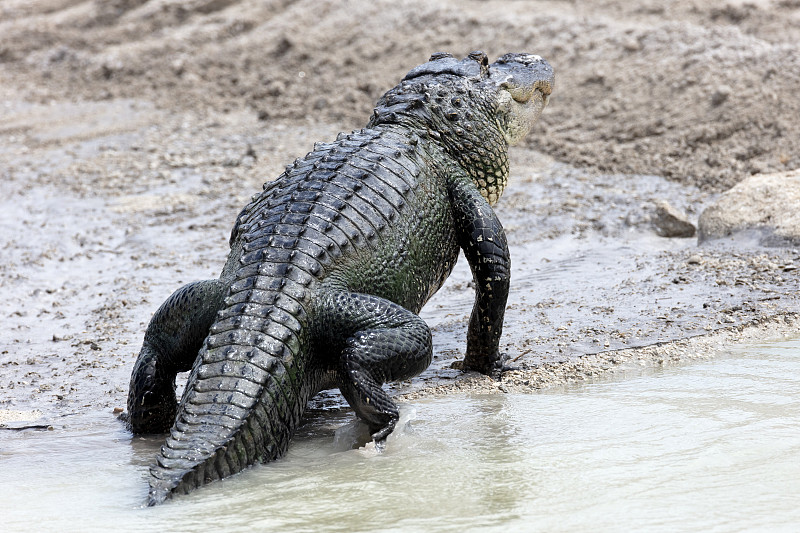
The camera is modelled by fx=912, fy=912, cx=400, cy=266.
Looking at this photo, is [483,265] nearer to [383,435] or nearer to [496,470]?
[383,435]

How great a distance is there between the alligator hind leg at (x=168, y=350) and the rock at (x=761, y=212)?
13.9 ft

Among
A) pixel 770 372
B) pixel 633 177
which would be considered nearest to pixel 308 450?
pixel 770 372

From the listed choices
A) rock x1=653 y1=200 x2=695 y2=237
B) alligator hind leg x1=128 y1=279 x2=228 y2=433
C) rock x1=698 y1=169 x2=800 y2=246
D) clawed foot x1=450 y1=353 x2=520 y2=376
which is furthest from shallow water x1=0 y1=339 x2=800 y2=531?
rock x1=653 y1=200 x2=695 y2=237

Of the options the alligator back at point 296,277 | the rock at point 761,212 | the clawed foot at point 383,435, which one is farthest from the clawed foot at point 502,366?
the rock at point 761,212

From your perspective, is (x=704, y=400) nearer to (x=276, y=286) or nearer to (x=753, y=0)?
(x=276, y=286)

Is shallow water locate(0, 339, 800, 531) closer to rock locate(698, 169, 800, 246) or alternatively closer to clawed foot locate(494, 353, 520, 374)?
clawed foot locate(494, 353, 520, 374)

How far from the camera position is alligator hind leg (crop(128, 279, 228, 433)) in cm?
394

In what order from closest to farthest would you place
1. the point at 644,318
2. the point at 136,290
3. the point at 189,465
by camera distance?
the point at 189,465
the point at 644,318
the point at 136,290

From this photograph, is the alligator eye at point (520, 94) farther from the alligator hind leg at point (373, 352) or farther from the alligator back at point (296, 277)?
the alligator hind leg at point (373, 352)

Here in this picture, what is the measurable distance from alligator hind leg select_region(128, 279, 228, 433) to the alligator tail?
233mm

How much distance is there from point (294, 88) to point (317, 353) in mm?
8511

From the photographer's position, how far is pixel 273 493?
11.1 feet

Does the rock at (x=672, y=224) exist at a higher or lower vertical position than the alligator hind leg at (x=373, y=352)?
lower

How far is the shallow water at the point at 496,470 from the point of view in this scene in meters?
3.12
